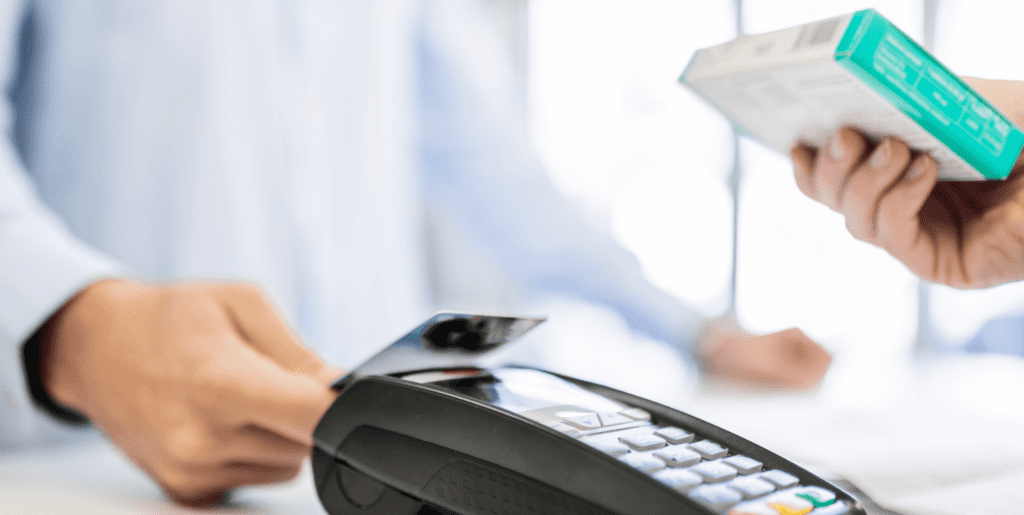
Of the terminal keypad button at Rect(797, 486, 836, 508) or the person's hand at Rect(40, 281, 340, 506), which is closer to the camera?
the terminal keypad button at Rect(797, 486, 836, 508)

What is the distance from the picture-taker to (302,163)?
0.96 m

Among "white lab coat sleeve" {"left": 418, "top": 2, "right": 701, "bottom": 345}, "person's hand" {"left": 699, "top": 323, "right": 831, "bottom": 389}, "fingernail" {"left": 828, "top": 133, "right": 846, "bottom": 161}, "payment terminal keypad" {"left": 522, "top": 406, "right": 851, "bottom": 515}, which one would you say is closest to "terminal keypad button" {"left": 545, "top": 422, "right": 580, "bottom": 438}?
"payment terminal keypad" {"left": 522, "top": 406, "right": 851, "bottom": 515}

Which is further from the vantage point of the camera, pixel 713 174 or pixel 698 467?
pixel 713 174

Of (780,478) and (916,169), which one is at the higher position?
(916,169)

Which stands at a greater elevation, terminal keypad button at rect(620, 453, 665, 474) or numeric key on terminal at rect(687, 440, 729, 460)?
terminal keypad button at rect(620, 453, 665, 474)

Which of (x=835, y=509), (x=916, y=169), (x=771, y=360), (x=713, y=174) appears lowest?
(x=713, y=174)

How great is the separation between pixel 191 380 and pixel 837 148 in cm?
40

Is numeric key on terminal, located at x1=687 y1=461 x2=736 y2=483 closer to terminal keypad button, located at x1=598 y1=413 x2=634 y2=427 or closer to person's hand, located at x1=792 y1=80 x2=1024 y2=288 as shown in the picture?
terminal keypad button, located at x1=598 y1=413 x2=634 y2=427

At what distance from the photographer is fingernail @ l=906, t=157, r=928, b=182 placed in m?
0.38

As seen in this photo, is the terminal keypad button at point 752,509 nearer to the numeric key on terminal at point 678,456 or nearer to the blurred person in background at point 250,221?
the numeric key on terminal at point 678,456

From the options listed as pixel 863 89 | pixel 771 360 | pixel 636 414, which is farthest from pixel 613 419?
pixel 771 360

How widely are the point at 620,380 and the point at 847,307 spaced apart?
3.16 m

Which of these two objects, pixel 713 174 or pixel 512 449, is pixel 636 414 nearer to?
pixel 512 449

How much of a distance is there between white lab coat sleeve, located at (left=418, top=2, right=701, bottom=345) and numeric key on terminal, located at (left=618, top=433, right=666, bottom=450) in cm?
75
